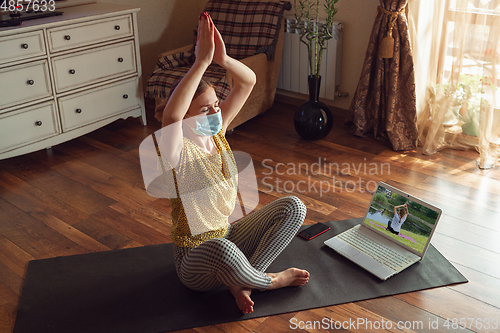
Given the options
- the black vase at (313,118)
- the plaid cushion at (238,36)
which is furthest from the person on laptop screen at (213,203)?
the plaid cushion at (238,36)

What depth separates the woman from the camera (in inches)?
62.1

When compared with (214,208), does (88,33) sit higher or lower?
higher

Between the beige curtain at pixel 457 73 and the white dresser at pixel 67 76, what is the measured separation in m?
2.02

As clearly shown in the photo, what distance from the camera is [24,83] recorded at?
2.93m

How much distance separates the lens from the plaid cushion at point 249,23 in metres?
3.62

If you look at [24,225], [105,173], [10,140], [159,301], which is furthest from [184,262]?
[10,140]

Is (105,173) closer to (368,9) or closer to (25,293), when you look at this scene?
(25,293)

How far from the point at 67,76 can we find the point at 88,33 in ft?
1.06

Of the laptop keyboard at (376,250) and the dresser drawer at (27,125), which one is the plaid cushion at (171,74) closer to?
the dresser drawer at (27,125)

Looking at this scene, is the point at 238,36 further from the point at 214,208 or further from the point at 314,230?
the point at 214,208

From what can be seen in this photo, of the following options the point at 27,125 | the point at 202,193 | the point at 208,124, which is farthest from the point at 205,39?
the point at 27,125

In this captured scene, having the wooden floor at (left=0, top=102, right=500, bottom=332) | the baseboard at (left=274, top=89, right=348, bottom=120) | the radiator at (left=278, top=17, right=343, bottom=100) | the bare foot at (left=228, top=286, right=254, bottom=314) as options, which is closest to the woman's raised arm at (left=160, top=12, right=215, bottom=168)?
the bare foot at (left=228, top=286, right=254, bottom=314)

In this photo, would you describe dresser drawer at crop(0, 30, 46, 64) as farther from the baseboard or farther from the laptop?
the laptop

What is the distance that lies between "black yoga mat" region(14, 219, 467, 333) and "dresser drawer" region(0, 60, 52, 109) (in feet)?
4.10
